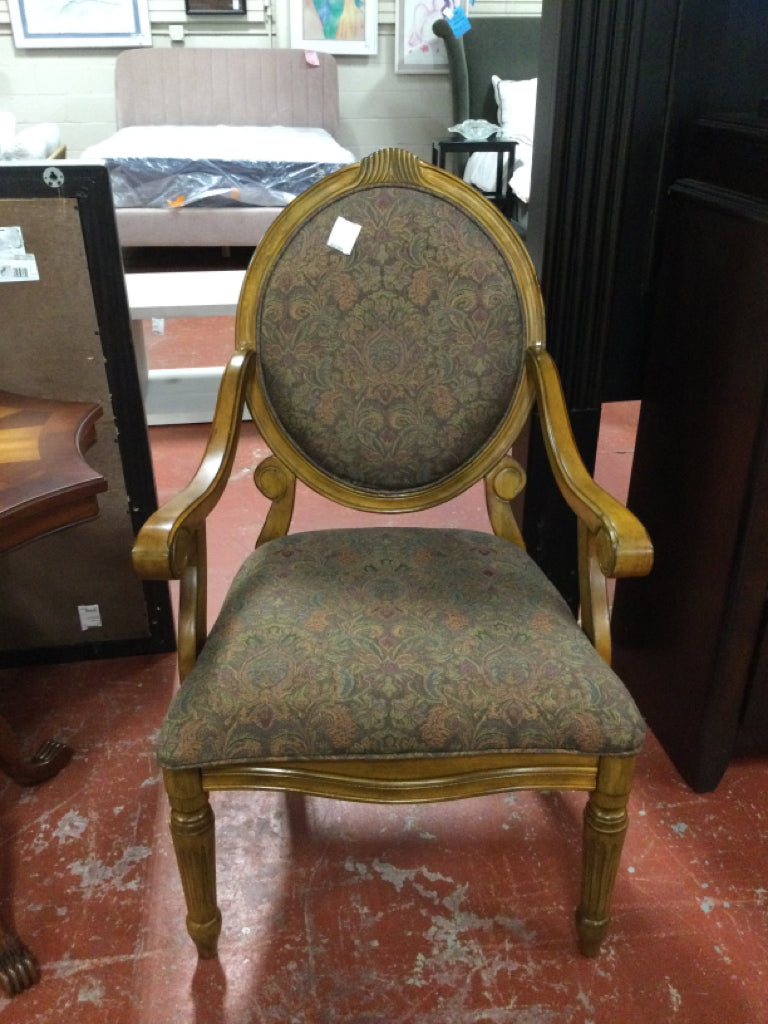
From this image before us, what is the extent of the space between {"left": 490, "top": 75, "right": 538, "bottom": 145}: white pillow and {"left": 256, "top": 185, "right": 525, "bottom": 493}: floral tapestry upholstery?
146 inches

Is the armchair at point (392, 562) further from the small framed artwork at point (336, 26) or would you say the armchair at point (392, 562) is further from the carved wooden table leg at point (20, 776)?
the small framed artwork at point (336, 26)

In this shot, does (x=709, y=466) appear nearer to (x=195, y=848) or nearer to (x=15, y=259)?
(x=195, y=848)

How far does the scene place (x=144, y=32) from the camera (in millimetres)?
4750

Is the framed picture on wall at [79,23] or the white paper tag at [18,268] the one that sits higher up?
the framed picture on wall at [79,23]

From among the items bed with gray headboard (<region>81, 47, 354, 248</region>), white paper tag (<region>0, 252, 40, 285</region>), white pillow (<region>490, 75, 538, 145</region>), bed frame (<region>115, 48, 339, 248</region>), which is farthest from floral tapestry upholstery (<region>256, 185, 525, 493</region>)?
bed frame (<region>115, 48, 339, 248</region>)

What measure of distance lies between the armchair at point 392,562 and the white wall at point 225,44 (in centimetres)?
434

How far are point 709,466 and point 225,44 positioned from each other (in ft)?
15.5

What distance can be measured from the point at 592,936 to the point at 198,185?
389cm

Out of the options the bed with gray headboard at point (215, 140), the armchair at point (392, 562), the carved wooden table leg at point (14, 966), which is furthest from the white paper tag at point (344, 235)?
the bed with gray headboard at point (215, 140)

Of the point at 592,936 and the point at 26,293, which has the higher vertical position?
the point at 26,293

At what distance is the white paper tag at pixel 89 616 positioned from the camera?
67.1 inches

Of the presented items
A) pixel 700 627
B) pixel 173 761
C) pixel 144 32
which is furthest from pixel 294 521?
pixel 144 32

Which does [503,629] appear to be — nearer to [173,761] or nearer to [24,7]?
[173,761]

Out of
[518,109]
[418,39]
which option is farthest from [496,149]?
[418,39]
